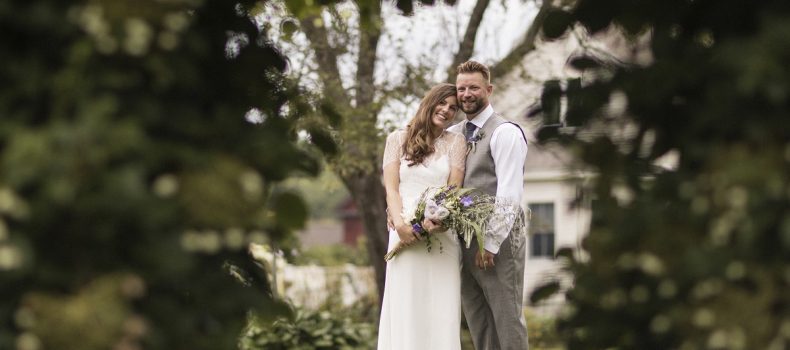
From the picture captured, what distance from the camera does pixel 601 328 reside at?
2734mm

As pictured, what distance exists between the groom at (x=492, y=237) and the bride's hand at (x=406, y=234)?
0.38 meters

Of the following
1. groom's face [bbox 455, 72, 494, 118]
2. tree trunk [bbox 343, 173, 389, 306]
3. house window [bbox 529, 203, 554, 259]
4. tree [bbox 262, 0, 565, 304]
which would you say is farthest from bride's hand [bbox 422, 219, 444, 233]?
house window [bbox 529, 203, 554, 259]

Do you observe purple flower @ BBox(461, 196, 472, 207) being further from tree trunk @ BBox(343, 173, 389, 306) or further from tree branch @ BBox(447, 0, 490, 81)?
tree trunk @ BBox(343, 173, 389, 306)

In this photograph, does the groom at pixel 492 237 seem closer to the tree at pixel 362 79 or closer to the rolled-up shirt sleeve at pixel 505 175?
the rolled-up shirt sleeve at pixel 505 175

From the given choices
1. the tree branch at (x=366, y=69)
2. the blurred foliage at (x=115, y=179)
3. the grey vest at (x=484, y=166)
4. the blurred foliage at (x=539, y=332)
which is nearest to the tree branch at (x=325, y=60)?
the tree branch at (x=366, y=69)

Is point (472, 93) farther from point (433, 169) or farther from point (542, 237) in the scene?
point (542, 237)

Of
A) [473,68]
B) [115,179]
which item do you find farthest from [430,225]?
[115,179]

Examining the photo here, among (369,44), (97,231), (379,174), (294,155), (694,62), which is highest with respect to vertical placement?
(369,44)

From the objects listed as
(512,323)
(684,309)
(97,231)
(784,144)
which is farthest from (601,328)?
(512,323)

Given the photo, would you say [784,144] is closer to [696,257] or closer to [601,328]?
[696,257]

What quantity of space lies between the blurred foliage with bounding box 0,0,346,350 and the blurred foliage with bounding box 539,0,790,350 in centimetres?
86

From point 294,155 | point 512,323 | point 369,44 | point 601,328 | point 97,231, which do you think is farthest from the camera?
point 369,44

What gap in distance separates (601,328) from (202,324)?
1.02 meters

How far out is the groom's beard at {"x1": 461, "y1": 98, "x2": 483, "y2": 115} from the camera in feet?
21.5
